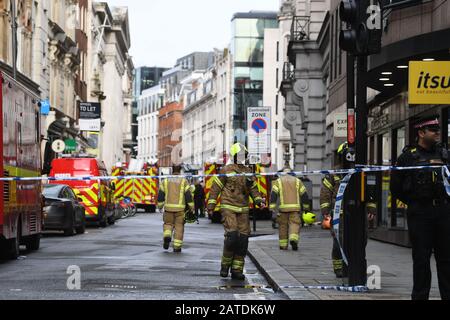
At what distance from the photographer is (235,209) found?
15852mm

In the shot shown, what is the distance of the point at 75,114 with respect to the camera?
2864 inches

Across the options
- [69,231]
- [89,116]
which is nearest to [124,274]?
[69,231]

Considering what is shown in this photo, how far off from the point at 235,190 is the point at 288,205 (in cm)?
744

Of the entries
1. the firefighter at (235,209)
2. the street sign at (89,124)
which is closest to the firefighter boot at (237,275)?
the firefighter at (235,209)

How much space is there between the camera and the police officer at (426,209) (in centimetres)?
1045

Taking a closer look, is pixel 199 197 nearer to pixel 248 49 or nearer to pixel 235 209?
pixel 235 209

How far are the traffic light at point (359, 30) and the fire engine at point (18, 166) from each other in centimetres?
643

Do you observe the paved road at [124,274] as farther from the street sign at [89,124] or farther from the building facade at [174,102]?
the building facade at [174,102]

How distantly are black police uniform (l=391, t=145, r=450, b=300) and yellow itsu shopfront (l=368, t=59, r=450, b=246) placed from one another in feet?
22.7

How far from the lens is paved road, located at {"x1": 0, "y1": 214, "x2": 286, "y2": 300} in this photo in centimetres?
1267

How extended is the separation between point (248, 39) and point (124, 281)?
371ft

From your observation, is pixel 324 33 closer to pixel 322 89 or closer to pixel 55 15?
pixel 322 89
